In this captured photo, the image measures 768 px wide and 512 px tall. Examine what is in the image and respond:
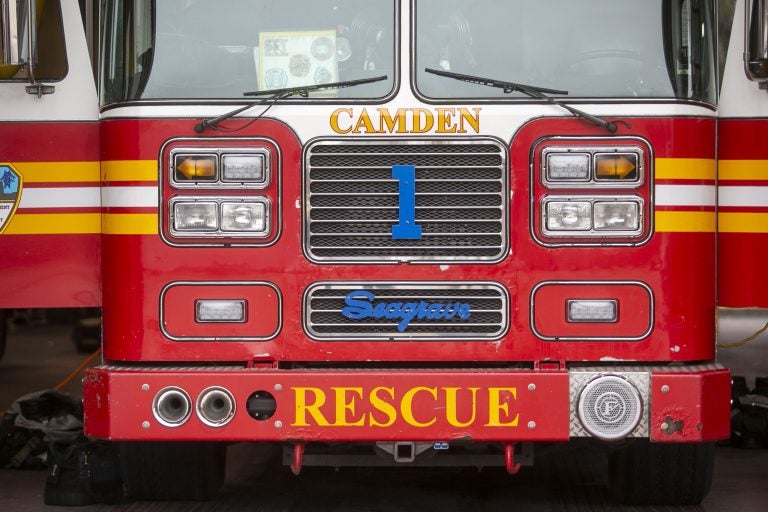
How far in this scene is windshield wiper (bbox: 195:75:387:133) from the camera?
6062mm

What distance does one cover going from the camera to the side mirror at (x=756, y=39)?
19.9 feet

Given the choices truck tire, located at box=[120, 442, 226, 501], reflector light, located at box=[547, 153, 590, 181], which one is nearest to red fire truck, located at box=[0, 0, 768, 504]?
reflector light, located at box=[547, 153, 590, 181]

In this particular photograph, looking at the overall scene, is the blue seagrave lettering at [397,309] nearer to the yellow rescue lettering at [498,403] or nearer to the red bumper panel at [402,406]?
the red bumper panel at [402,406]

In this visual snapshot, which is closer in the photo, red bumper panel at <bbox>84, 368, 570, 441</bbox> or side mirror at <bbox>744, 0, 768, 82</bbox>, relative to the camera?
red bumper panel at <bbox>84, 368, 570, 441</bbox>

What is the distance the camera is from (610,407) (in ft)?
19.2

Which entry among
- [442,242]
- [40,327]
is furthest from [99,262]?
[40,327]

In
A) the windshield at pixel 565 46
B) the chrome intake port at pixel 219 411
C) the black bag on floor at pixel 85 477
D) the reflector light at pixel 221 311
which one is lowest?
the black bag on floor at pixel 85 477

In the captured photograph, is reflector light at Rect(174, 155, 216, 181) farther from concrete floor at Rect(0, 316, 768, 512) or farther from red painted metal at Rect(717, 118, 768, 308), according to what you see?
red painted metal at Rect(717, 118, 768, 308)

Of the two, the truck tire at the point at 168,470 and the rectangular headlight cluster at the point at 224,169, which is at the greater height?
the rectangular headlight cluster at the point at 224,169

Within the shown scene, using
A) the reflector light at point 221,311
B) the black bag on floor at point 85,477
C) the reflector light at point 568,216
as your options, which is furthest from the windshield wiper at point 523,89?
the black bag on floor at point 85,477

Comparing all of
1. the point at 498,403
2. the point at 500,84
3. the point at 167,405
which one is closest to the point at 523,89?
the point at 500,84

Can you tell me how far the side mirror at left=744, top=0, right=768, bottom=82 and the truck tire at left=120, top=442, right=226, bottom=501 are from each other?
325 centimetres

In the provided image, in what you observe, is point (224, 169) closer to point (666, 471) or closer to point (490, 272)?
Result: point (490, 272)

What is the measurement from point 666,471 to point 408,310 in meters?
1.71
